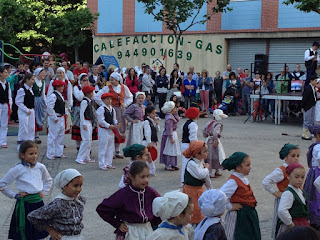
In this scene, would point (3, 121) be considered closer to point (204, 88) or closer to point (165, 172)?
point (165, 172)

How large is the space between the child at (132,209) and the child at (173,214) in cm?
82

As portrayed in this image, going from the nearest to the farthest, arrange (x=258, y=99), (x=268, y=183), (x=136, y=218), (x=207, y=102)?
(x=136, y=218) < (x=268, y=183) < (x=258, y=99) < (x=207, y=102)

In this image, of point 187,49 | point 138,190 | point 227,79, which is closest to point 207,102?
point 227,79

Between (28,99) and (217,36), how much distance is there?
17.4m

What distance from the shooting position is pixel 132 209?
17.5 ft

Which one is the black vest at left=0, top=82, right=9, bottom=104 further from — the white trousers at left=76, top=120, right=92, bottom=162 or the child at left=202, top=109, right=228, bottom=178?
the child at left=202, top=109, right=228, bottom=178

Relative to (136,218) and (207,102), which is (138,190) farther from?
(207,102)

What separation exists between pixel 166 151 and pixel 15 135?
576 cm

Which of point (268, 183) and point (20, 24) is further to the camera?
point (20, 24)

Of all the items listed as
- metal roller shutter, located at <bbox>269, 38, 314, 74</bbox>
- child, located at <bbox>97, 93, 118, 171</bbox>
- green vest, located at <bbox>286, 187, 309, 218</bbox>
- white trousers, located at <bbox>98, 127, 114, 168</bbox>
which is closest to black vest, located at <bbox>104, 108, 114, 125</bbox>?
child, located at <bbox>97, 93, 118, 171</bbox>

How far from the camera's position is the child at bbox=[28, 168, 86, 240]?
210 inches

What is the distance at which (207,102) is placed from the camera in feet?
76.9

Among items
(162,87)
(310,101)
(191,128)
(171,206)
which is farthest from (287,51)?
(171,206)

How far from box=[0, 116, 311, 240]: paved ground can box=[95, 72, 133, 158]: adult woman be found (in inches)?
28.7
